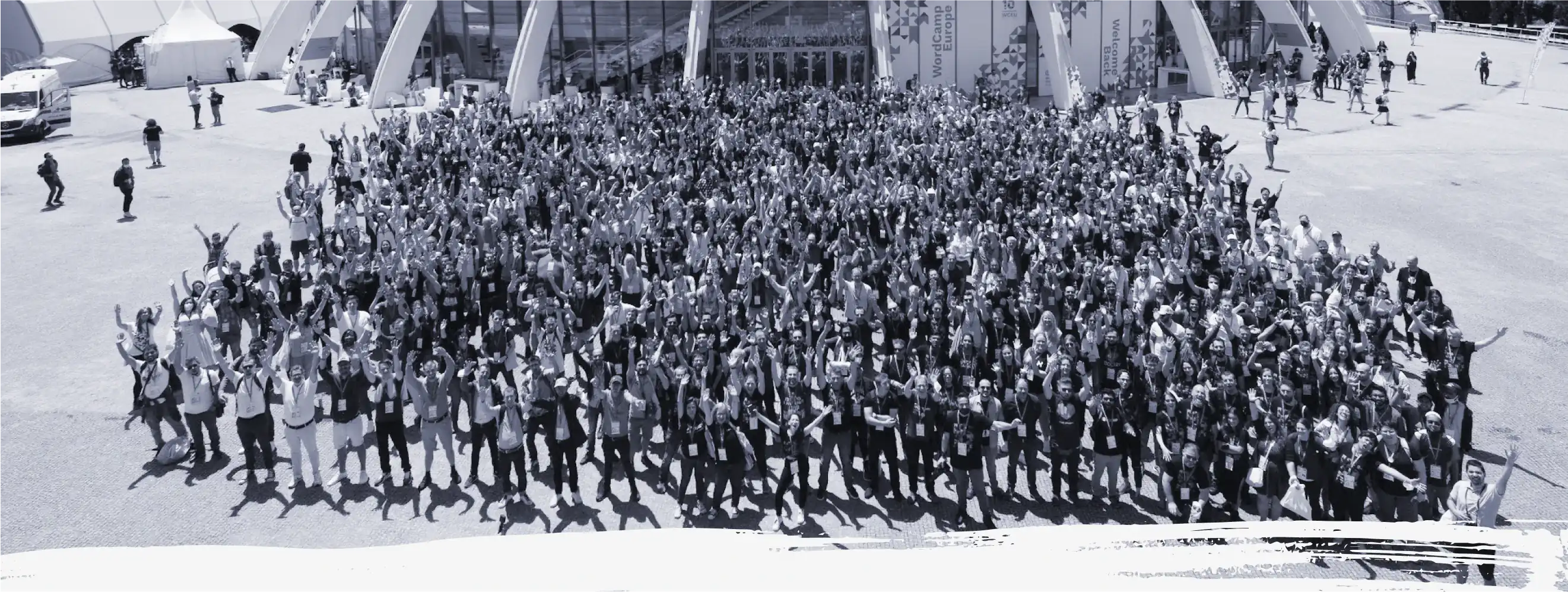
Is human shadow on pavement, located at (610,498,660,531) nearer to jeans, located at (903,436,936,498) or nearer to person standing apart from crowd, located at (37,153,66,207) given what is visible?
jeans, located at (903,436,936,498)

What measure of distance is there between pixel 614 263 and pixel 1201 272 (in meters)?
7.13

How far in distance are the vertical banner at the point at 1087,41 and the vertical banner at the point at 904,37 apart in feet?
16.3

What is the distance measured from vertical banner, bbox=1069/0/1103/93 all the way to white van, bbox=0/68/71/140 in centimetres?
2965

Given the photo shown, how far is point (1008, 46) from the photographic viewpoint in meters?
41.7

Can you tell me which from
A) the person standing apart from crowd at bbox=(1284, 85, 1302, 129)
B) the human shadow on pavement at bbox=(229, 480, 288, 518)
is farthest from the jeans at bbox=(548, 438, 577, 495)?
the person standing apart from crowd at bbox=(1284, 85, 1302, 129)

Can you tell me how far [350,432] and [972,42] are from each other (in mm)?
32474

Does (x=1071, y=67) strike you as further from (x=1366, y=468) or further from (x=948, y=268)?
(x=1366, y=468)

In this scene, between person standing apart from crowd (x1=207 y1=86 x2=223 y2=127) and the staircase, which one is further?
the staircase

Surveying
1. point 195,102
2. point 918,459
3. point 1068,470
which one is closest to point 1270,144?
point 1068,470

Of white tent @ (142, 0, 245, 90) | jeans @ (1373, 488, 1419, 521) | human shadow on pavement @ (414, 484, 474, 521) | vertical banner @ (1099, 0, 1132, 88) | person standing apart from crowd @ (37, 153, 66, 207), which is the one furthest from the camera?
white tent @ (142, 0, 245, 90)

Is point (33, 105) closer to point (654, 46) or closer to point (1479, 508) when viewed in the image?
point (654, 46)

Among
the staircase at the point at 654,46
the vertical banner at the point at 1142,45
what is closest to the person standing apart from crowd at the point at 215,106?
the staircase at the point at 654,46

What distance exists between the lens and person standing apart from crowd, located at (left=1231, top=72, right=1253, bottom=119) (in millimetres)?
34938

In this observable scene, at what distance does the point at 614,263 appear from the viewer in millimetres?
16500
